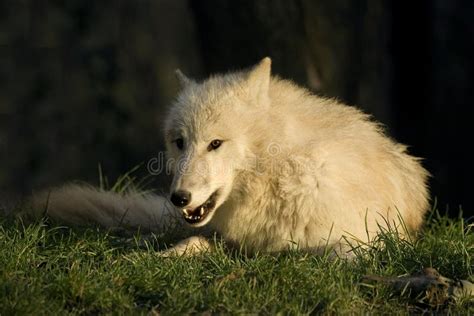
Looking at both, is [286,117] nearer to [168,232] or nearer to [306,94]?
[306,94]

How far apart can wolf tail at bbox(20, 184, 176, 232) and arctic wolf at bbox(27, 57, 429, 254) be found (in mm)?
800

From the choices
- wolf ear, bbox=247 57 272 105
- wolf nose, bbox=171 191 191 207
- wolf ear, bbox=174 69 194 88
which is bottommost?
wolf nose, bbox=171 191 191 207

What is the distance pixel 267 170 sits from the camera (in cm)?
559

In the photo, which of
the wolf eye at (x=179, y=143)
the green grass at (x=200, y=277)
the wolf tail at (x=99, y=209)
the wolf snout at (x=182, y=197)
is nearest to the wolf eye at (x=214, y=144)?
the wolf eye at (x=179, y=143)

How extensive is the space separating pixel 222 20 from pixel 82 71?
1.92 metres

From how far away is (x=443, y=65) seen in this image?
11055 mm

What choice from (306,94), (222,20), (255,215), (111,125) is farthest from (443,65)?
(255,215)

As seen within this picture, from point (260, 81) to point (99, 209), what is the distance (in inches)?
68.8

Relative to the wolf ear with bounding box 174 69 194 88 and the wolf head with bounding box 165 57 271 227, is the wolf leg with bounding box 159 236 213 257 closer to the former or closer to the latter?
the wolf head with bounding box 165 57 271 227

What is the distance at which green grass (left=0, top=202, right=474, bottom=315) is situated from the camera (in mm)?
4523

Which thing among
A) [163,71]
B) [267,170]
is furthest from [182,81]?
[163,71]

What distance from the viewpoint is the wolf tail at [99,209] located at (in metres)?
→ 6.50

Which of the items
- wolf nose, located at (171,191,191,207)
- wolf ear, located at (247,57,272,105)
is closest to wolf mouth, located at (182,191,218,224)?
wolf nose, located at (171,191,191,207)

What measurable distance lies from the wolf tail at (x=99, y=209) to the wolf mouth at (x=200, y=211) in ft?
3.45
